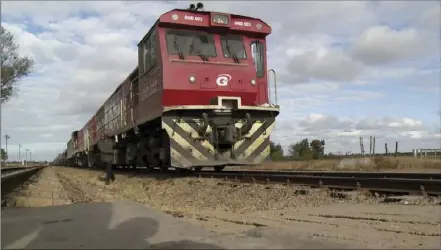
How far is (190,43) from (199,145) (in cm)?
289

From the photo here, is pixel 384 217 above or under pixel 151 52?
under

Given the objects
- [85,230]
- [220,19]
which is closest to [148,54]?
[220,19]

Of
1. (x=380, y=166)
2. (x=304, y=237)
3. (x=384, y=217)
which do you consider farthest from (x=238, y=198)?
(x=380, y=166)

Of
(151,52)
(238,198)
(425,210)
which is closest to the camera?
(425,210)

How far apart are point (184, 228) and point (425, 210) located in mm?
3606

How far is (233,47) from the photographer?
43.2 feet

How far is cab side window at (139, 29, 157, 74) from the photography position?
13.0 m

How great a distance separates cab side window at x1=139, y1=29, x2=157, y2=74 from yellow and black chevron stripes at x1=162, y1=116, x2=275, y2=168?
2147 mm

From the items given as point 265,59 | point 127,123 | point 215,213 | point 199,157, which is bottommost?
point 215,213

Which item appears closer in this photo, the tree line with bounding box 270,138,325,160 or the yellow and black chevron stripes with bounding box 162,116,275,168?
the yellow and black chevron stripes with bounding box 162,116,275,168

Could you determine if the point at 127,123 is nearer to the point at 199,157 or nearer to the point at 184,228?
the point at 199,157

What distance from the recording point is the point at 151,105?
1333cm

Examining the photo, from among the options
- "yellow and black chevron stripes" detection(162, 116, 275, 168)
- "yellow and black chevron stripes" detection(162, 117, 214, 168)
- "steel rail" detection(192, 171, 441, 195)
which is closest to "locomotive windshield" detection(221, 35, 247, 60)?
"yellow and black chevron stripes" detection(162, 116, 275, 168)

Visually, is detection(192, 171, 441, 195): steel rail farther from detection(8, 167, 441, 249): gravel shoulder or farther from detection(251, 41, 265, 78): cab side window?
detection(251, 41, 265, 78): cab side window
